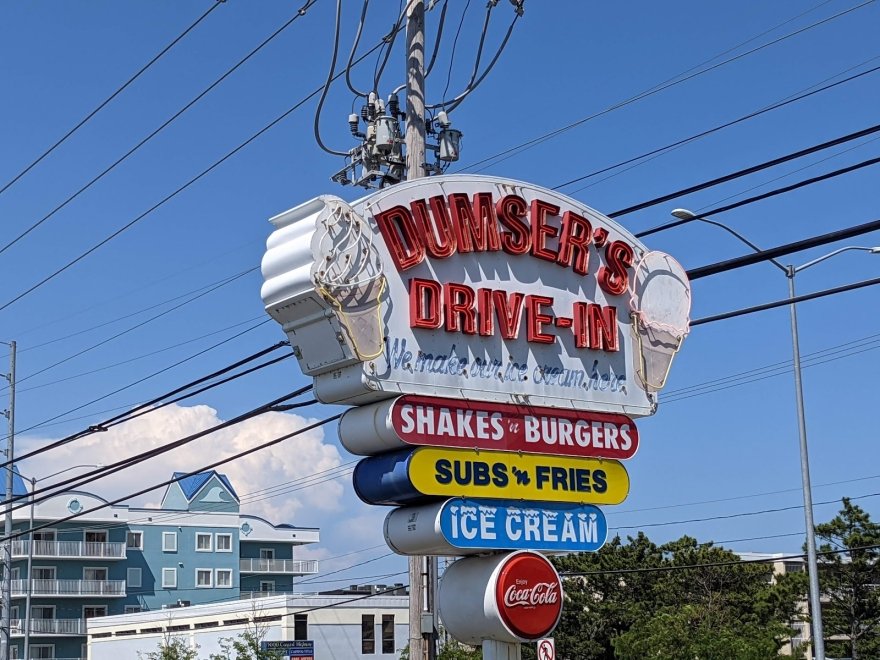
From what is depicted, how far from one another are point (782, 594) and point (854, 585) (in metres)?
2.82

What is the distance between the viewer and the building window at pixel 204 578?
79188 mm

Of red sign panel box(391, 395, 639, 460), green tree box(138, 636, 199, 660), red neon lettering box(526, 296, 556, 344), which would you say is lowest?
green tree box(138, 636, 199, 660)

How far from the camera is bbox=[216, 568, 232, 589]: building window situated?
79688mm

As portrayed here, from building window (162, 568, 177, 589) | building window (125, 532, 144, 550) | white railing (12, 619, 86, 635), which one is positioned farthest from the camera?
building window (162, 568, 177, 589)

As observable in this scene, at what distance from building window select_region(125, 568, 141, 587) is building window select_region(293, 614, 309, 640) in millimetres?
24202

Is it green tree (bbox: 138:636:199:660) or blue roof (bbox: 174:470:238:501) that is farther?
blue roof (bbox: 174:470:238:501)

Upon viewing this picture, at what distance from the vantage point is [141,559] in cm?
7825

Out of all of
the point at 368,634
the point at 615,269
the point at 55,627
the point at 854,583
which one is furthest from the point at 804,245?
the point at 55,627

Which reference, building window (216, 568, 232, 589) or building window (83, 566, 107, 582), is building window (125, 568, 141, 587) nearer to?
building window (83, 566, 107, 582)

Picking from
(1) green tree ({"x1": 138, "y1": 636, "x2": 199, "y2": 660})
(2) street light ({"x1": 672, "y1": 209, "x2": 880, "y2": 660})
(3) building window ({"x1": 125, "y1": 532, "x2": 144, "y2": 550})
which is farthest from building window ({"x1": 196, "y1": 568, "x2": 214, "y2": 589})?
(2) street light ({"x1": 672, "y1": 209, "x2": 880, "y2": 660})

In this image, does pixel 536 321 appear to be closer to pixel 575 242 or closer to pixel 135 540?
pixel 575 242

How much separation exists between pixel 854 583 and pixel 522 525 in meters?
33.3

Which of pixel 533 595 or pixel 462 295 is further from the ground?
pixel 462 295

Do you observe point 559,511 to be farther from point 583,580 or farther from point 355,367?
point 583,580
